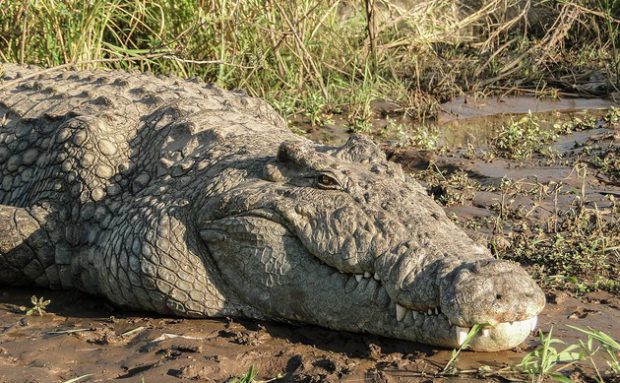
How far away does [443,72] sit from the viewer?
30.3ft

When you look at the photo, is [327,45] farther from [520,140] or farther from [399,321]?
[399,321]

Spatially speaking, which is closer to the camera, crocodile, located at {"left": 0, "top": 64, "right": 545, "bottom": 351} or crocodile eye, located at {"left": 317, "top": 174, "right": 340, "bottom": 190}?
crocodile, located at {"left": 0, "top": 64, "right": 545, "bottom": 351}

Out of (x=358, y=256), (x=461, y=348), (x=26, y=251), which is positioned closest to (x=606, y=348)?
(x=461, y=348)

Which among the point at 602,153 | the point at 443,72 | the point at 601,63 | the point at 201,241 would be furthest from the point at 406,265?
the point at 601,63

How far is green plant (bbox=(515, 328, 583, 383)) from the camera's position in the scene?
143 inches

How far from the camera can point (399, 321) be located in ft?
12.8

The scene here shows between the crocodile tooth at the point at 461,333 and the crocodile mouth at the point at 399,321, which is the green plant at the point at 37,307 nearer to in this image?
the crocodile mouth at the point at 399,321

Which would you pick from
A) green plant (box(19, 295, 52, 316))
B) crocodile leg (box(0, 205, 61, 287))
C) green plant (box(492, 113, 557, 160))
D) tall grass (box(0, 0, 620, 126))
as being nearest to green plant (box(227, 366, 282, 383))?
green plant (box(19, 295, 52, 316))

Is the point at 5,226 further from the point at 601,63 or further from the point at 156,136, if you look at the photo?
the point at 601,63

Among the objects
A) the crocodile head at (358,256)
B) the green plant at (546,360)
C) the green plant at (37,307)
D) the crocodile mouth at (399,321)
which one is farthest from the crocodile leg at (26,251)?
the green plant at (546,360)

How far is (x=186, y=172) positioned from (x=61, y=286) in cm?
92

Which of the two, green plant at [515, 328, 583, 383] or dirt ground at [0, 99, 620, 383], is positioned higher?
green plant at [515, 328, 583, 383]

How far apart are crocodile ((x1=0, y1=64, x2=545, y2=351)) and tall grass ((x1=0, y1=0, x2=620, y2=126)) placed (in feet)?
3.92

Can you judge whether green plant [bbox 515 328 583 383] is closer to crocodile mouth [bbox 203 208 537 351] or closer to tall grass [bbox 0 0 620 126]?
crocodile mouth [bbox 203 208 537 351]
